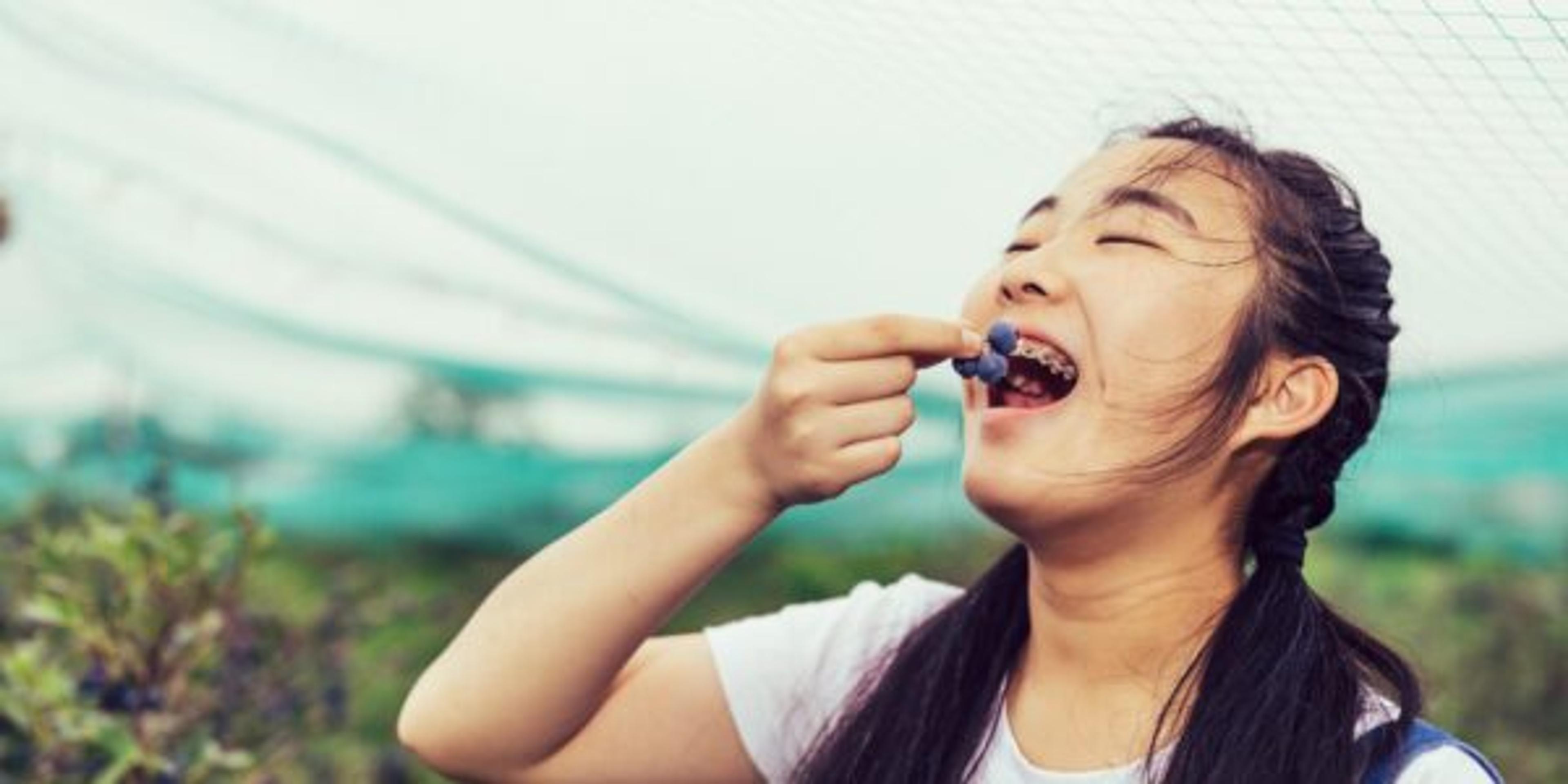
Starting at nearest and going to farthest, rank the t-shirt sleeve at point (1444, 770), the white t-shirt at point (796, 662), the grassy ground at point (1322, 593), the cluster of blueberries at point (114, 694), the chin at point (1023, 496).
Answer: the t-shirt sleeve at point (1444, 770) → the chin at point (1023, 496) → the white t-shirt at point (796, 662) → the cluster of blueberries at point (114, 694) → the grassy ground at point (1322, 593)

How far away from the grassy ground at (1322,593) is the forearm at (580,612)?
74.9 inches

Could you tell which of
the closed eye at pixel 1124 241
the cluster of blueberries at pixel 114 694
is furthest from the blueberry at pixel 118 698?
the closed eye at pixel 1124 241

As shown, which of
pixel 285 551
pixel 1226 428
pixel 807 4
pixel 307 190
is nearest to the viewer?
pixel 1226 428

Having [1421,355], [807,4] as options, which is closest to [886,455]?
[807,4]

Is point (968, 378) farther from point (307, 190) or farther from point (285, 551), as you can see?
point (285, 551)

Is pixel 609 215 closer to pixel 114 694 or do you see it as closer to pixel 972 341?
pixel 114 694

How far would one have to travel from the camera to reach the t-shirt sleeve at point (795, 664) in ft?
5.61

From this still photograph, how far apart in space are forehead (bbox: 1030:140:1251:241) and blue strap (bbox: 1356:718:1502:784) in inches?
13.5

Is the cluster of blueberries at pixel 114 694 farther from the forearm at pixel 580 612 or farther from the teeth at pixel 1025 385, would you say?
the teeth at pixel 1025 385

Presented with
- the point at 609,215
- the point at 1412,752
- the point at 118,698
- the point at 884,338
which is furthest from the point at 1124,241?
the point at 609,215

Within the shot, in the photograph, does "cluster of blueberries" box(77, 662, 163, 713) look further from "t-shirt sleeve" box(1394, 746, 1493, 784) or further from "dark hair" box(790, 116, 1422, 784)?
"t-shirt sleeve" box(1394, 746, 1493, 784)

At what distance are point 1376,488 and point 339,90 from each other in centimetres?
238

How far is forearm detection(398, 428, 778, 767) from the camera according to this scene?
4.95ft

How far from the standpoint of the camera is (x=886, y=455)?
4.59ft
